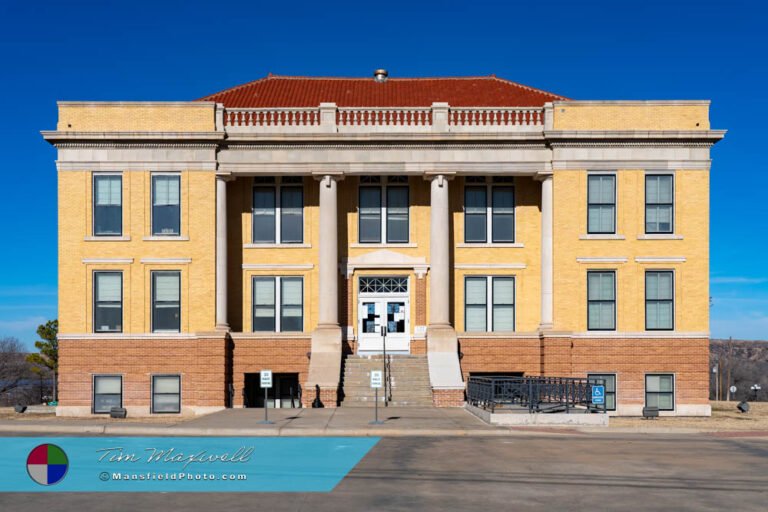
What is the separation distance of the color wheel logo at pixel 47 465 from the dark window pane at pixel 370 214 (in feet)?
68.6

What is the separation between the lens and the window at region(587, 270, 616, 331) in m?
36.0

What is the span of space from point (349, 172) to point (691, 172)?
13018mm

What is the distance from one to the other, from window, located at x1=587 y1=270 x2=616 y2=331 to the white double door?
7.23 meters

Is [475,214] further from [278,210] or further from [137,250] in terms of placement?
[137,250]

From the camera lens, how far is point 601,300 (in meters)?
36.1

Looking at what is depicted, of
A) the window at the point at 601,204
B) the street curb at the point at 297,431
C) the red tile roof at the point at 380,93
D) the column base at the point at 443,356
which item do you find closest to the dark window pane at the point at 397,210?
the column base at the point at 443,356

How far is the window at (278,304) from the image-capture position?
124 feet

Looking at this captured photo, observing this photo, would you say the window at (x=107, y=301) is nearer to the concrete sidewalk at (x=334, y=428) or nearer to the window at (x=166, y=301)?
the window at (x=166, y=301)

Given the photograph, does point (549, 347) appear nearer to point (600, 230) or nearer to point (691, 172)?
point (600, 230)

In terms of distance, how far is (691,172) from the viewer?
36125 millimetres

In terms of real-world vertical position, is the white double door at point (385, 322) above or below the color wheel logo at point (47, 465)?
above

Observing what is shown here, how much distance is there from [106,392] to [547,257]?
17.4m

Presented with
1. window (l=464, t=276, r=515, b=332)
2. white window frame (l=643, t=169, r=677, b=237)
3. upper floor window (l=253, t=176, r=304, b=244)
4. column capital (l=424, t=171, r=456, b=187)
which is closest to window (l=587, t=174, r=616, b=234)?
white window frame (l=643, t=169, r=677, b=237)

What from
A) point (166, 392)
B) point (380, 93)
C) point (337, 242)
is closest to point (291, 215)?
point (337, 242)
